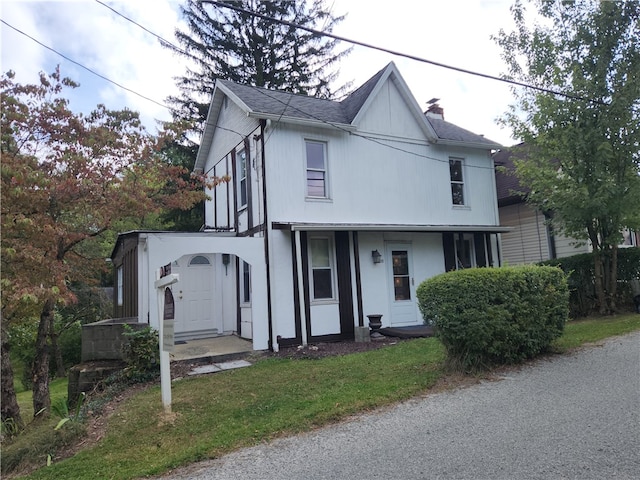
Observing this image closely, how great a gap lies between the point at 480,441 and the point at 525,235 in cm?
1277

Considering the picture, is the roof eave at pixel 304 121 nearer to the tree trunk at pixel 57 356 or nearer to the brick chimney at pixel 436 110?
the brick chimney at pixel 436 110

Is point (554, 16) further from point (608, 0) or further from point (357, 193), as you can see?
point (357, 193)

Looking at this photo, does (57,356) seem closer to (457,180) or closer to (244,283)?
(244,283)

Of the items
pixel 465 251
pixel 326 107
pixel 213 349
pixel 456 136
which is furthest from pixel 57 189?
pixel 456 136

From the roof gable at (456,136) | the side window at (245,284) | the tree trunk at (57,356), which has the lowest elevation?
the tree trunk at (57,356)

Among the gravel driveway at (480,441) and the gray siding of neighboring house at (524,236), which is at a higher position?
the gray siding of neighboring house at (524,236)

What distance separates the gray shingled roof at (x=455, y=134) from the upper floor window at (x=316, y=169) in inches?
154

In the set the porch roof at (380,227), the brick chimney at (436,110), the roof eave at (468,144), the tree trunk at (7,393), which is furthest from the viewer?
the brick chimney at (436,110)

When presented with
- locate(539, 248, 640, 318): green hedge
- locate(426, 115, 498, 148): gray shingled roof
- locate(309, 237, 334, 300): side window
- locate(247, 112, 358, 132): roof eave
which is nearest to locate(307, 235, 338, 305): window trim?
locate(309, 237, 334, 300): side window

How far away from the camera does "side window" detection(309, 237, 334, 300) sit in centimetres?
1103

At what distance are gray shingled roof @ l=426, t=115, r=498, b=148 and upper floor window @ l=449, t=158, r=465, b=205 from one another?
711mm

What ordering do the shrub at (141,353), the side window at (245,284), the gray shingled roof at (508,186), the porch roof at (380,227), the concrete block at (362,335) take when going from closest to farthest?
→ the shrub at (141,353), the porch roof at (380,227), the concrete block at (362,335), the side window at (245,284), the gray shingled roof at (508,186)

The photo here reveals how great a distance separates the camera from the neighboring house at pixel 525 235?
1445cm

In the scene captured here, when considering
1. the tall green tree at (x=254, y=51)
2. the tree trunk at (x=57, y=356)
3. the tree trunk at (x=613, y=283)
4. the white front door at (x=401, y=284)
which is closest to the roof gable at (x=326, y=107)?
the white front door at (x=401, y=284)
